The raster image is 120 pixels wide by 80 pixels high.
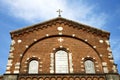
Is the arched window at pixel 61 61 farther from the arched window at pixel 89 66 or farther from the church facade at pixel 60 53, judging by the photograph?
the arched window at pixel 89 66

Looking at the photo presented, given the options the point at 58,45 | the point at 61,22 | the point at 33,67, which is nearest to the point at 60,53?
the point at 58,45

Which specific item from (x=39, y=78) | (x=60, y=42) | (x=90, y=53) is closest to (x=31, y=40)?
(x=60, y=42)

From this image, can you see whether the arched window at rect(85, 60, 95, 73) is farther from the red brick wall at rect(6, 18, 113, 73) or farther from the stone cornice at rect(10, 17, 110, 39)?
the stone cornice at rect(10, 17, 110, 39)

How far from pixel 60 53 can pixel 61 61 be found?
2.95 feet

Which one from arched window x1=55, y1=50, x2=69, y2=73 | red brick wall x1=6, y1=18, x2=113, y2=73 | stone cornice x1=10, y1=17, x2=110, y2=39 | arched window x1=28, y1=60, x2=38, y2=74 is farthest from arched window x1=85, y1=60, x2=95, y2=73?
arched window x1=28, y1=60, x2=38, y2=74

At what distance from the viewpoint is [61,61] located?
22094 millimetres

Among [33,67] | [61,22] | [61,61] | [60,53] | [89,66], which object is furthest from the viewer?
[61,22]

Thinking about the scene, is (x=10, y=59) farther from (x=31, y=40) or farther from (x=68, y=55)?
(x=68, y=55)

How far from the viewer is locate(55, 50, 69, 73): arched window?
2147 cm

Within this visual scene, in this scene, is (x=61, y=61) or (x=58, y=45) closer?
(x=61, y=61)

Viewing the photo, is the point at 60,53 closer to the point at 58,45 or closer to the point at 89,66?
the point at 58,45

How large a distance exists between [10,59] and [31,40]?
9.45 ft

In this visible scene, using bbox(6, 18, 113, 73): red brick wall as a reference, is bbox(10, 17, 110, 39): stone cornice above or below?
above

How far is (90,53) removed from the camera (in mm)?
22531
